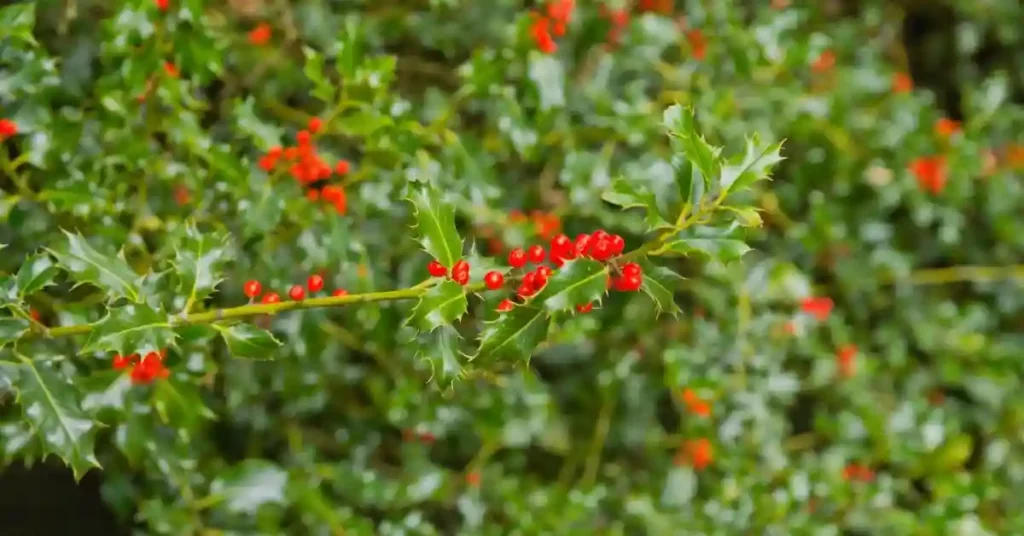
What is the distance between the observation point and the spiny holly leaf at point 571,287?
683mm

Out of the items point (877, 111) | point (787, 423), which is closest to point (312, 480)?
point (787, 423)

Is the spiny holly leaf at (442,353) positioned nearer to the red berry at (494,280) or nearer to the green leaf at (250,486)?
the red berry at (494,280)

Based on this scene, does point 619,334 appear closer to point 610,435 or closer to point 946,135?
point 610,435

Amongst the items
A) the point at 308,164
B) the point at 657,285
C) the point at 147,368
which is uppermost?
→ the point at 657,285

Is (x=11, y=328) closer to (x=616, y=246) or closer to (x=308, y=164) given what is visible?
(x=308, y=164)

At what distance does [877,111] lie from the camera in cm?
157

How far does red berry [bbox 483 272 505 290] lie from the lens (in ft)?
2.34

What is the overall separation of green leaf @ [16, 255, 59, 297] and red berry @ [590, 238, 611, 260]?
1.60 ft

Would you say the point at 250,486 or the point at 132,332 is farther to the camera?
the point at 250,486

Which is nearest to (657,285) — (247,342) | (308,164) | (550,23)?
(247,342)

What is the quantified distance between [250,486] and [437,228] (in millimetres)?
554

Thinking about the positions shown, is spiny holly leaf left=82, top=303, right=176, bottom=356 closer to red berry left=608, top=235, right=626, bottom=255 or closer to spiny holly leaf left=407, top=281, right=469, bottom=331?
spiny holly leaf left=407, top=281, right=469, bottom=331

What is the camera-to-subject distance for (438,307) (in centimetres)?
69

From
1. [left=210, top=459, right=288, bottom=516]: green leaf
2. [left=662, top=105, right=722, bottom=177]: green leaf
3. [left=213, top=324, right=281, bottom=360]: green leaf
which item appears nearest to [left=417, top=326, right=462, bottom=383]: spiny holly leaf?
[left=213, top=324, right=281, bottom=360]: green leaf
